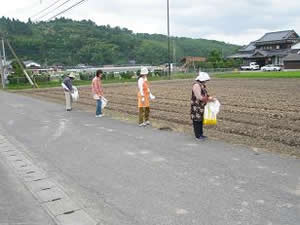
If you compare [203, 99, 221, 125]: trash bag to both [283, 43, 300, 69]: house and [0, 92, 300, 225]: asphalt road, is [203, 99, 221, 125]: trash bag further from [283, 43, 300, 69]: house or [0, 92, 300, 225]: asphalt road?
[283, 43, 300, 69]: house

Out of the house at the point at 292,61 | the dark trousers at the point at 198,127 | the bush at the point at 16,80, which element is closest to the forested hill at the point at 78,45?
the bush at the point at 16,80

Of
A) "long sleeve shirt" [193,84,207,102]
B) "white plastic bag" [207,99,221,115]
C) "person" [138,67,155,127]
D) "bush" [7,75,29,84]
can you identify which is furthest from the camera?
"bush" [7,75,29,84]

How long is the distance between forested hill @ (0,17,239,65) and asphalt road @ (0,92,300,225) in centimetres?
5801

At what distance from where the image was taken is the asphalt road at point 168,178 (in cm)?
369

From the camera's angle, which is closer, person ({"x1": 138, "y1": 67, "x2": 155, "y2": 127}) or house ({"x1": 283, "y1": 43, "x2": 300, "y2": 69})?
person ({"x1": 138, "y1": 67, "x2": 155, "y2": 127})

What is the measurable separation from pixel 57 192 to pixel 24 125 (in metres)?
6.74

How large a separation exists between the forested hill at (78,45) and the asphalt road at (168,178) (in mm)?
58010

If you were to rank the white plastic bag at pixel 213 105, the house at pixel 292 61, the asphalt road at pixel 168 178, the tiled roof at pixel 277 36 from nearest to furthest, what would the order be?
1. the asphalt road at pixel 168 178
2. the white plastic bag at pixel 213 105
3. the house at pixel 292 61
4. the tiled roof at pixel 277 36

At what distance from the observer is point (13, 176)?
17.7ft

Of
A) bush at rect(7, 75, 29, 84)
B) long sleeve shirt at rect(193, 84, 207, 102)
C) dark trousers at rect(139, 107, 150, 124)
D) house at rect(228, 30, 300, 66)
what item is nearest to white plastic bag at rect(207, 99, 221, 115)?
long sleeve shirt at rect(193, 84, 207, 102)

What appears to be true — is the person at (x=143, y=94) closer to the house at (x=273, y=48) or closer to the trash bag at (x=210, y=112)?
the trash bag at (x=210, y=112)

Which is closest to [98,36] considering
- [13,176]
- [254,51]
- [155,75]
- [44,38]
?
[44,38]

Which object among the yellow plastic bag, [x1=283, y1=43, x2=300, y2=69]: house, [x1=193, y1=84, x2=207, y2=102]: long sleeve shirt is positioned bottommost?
the yellow plastic bag

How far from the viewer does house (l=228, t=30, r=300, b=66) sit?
2384 inches
